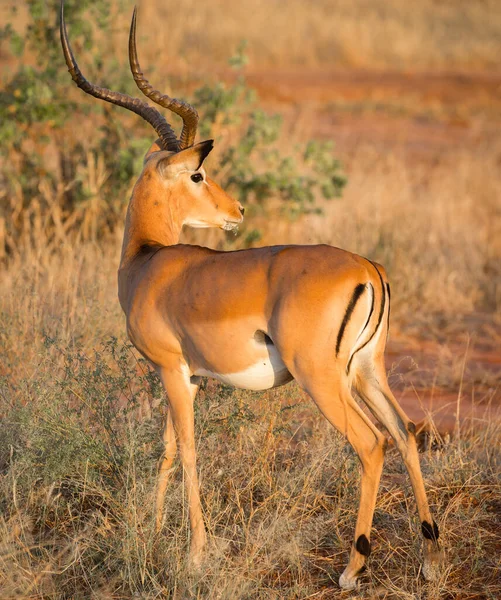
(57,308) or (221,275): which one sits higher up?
(221,275)

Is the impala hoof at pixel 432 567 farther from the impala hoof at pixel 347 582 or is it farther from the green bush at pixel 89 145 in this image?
the green bush at pixel 89 145

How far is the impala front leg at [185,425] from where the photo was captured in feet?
12.7

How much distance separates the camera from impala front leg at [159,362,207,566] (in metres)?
3.88

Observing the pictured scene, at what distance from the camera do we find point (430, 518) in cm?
379

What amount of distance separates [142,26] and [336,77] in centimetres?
1416

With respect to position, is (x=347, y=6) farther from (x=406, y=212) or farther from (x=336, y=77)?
(x=406, y=212)

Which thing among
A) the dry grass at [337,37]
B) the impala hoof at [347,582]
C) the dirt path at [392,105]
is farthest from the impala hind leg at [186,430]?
the dry grass at [337,37]

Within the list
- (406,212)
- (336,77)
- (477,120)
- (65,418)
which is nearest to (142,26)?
(406,212)

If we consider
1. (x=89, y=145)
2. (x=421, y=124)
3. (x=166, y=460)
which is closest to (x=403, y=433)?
(x=166, y=460)

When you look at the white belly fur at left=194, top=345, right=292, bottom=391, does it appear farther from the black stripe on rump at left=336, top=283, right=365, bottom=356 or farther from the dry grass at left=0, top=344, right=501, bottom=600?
the dry grass at left=0, top=344, right=501, bottom=600

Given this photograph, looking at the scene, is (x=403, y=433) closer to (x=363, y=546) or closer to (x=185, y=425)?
(x=363, y=546)

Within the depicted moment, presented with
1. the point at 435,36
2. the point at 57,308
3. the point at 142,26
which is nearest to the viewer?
the point at 57,308

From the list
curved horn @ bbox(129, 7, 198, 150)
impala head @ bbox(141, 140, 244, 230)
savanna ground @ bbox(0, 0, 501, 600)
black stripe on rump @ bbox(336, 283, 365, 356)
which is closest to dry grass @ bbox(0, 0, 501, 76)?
savanna ground @ bbox(0, 0, 501, 600)

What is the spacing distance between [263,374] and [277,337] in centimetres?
24
